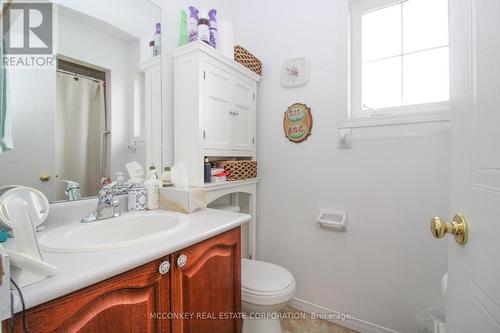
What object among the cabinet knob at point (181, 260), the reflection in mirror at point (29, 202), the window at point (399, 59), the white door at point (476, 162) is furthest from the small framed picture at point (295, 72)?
the reflection in mirror at point (29, 202)

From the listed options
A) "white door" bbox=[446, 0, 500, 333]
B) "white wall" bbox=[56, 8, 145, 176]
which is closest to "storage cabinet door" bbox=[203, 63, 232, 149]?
"white wall" bbox=[56, 8, 145, 176]

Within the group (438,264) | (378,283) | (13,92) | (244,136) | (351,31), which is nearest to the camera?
(13,92)

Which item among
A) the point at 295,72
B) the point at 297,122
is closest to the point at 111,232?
the point at 297,122

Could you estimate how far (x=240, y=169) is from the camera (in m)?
1.53

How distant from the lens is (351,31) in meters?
1.50

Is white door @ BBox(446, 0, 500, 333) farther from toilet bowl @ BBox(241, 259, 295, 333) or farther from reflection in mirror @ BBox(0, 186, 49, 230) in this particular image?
reflection in mirror @ BBox(0, 186, 49, 230)

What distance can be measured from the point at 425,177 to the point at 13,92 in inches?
75.8

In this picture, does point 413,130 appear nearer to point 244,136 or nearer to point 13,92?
point 244,136

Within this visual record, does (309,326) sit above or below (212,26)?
below

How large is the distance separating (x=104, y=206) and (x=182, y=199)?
1.04 ft

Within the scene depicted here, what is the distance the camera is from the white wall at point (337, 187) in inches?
49.5

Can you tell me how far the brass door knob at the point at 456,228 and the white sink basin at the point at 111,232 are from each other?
0.77 metres

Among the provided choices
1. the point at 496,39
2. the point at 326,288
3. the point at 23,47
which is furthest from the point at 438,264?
the point at 23,47

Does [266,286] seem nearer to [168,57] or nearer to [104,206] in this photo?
[104,206]
